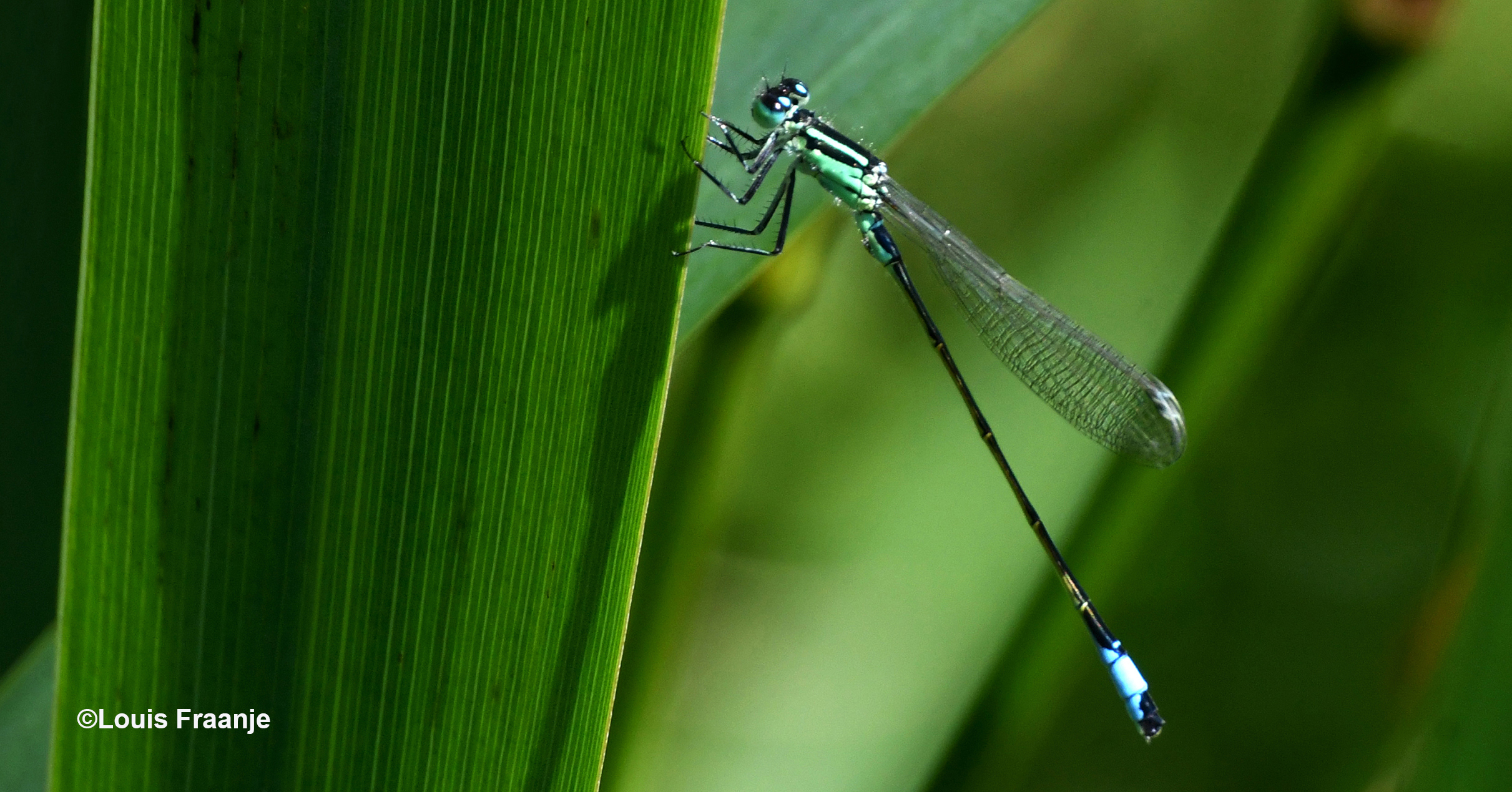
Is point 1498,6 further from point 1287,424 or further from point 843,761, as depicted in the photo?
point 843,761

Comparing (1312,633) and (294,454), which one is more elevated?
(294,454)

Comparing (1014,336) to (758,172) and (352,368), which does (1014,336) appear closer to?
(758,172)

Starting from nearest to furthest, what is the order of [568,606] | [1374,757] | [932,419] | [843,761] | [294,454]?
[294,454] < [568,606] < [843,761] < [932,419] < [1374,757]

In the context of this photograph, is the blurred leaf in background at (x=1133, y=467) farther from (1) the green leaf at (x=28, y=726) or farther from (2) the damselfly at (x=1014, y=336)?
(1) the green leaf at (x=28, y=726)

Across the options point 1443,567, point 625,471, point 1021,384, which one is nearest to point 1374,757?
point 1443,567

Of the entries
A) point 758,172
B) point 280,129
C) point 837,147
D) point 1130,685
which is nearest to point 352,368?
point 280,129

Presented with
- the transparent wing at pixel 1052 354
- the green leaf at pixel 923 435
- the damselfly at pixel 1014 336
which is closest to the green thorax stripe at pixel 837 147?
the damselfly at pixel 1014 336
